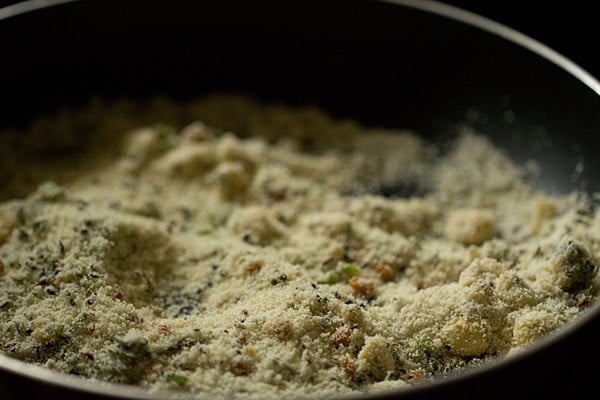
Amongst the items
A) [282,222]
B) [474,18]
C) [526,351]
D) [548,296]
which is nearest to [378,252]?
[282,222]

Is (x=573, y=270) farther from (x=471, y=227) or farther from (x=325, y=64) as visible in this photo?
(x=325, y=64)

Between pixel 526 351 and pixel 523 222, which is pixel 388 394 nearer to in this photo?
pixel 526 351

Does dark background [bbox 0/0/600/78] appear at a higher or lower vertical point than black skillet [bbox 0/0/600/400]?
higher

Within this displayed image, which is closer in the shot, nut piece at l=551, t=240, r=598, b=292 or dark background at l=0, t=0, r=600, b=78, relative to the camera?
nut piece at l=551, t=240, r=598, b=292

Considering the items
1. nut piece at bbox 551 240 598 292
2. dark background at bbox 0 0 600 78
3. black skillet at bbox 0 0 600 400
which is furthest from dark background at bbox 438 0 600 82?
nut piece at bbox 551 240 598 292

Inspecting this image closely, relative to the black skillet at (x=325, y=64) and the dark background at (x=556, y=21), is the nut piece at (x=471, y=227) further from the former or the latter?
the dark background at (x=556, y=21)

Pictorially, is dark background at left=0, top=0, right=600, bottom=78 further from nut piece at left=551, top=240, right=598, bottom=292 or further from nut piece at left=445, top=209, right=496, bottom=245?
nut piece at left=551, top=240, right=598, bottom=292
